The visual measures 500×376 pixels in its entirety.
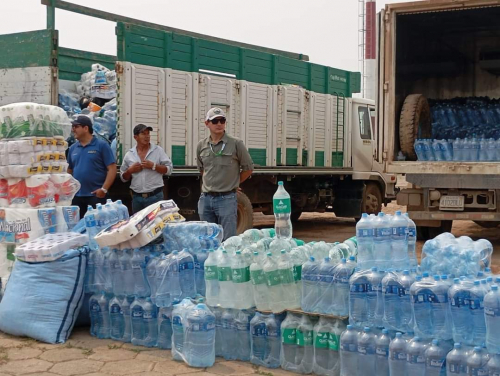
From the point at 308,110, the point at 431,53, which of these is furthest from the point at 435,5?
the point at 308,110

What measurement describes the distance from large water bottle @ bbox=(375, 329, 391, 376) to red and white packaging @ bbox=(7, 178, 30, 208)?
11.9ft

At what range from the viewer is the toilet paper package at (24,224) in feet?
20.8

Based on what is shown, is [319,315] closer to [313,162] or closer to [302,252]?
[302,252]

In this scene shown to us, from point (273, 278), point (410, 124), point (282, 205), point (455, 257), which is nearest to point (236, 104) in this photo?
point (410, 124)

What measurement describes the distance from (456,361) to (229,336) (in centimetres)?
175

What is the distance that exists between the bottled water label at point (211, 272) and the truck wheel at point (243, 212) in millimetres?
5483

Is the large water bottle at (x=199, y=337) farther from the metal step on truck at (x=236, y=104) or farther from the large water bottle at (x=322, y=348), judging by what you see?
the metal step on truck at (x=236, y=104)

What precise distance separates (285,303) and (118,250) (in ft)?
5.08

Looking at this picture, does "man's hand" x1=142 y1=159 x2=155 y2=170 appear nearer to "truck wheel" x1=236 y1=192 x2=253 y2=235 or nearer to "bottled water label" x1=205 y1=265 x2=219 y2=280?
"bottled water label" x1=205 y1=265 x2=219 y2=280

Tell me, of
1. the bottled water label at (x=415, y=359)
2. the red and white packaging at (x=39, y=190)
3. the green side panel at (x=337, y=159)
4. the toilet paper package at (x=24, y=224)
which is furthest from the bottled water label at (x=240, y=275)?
the green side panel at (x=337, y=159)

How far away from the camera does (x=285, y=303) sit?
4.94 meters

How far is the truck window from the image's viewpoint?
1396 centimetres

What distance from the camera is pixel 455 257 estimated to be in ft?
15.4

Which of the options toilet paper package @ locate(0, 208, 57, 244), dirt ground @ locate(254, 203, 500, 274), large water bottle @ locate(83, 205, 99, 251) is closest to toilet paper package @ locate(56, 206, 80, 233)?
toilet paper package @ locate(0, 208, 57, 244)
